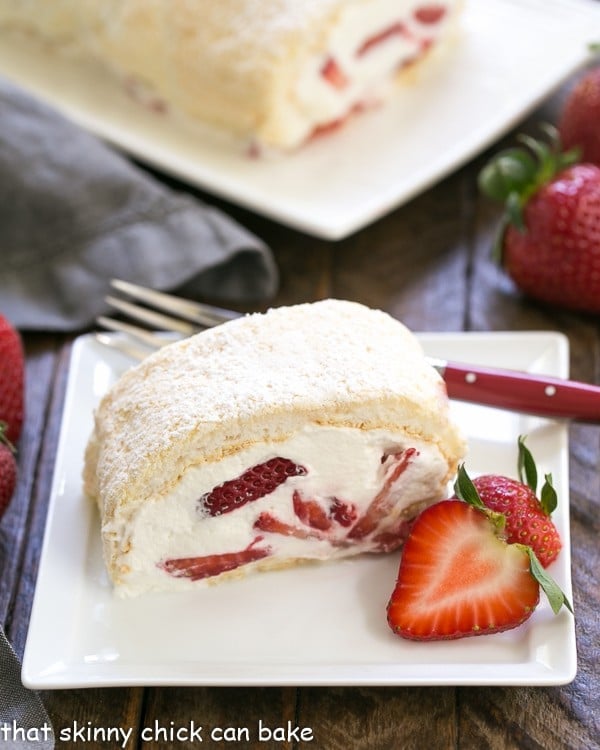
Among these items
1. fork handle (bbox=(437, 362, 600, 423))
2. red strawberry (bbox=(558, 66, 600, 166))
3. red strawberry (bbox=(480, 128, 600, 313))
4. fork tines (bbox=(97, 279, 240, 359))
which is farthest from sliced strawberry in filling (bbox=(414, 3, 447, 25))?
fork handle (bbox=(437, 362, 600, 423))

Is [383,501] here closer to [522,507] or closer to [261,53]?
[522,507]

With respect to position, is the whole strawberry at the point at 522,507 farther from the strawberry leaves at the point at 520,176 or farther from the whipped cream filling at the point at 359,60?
the whipped cream filling at the point at 359,60

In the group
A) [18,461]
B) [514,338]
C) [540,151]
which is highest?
[540,151]

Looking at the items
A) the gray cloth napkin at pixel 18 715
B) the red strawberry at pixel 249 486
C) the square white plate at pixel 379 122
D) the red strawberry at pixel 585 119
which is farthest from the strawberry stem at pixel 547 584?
the red strawberry at pixel 585 119

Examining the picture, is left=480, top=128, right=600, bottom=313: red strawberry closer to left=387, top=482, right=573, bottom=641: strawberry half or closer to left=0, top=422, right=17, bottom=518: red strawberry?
left=387, top=482, right=573, bottom=641: strawberry half

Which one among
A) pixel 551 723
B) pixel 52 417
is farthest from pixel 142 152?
pixel 551 723

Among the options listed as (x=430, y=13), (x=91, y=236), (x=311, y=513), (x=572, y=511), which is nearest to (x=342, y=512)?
(x=311, y=513)

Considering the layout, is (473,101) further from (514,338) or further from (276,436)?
(276,436)
